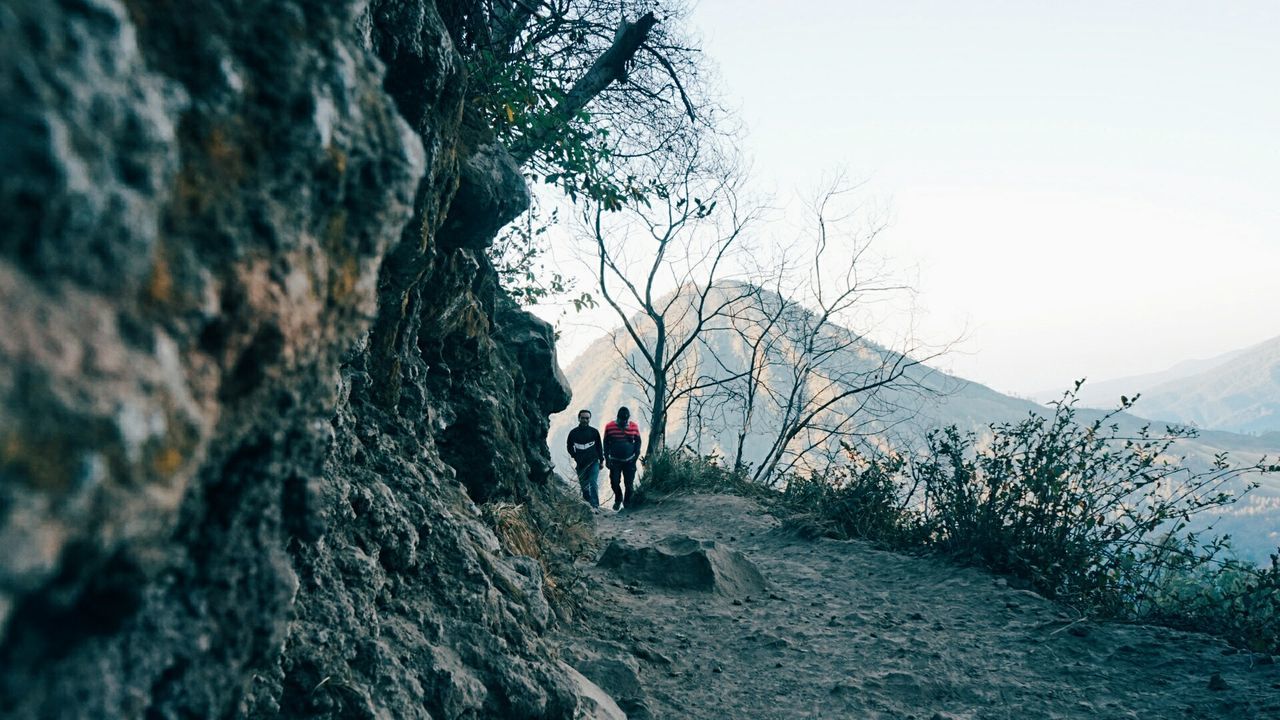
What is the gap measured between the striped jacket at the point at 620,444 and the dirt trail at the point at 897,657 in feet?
18.2

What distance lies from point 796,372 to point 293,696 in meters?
13.8

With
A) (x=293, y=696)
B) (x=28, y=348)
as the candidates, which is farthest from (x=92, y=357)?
(x=293, y=696)

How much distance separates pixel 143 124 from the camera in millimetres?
831

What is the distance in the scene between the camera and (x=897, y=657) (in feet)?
16.9

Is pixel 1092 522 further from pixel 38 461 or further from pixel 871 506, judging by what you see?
pixel 38 461

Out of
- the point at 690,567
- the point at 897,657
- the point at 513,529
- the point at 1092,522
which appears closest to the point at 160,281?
Answer: the point at 513,529

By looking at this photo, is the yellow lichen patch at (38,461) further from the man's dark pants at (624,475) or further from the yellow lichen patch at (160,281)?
the man's dark pants at (624,475)

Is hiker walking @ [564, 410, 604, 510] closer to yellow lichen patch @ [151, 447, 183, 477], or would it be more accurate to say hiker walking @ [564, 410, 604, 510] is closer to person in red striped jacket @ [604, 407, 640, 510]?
person in red striped jacket @ [604, 407, 640, 510]

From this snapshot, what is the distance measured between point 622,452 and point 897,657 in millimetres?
7418

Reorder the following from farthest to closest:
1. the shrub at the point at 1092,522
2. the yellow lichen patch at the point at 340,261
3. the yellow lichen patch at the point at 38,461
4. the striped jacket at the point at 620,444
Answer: the striped jacket at the point at 620,444 < the shrub at the point at 1092,522 < the yellow lichen patch at the point at 340,261 < the yellow lichen patch at the point at 38,461

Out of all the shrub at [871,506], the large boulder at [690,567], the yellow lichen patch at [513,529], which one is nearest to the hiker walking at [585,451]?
the shrub at [871,506]

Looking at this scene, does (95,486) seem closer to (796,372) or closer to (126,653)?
(126,653)

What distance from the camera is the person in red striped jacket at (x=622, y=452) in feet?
40.2

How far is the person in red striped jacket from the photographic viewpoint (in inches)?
482
